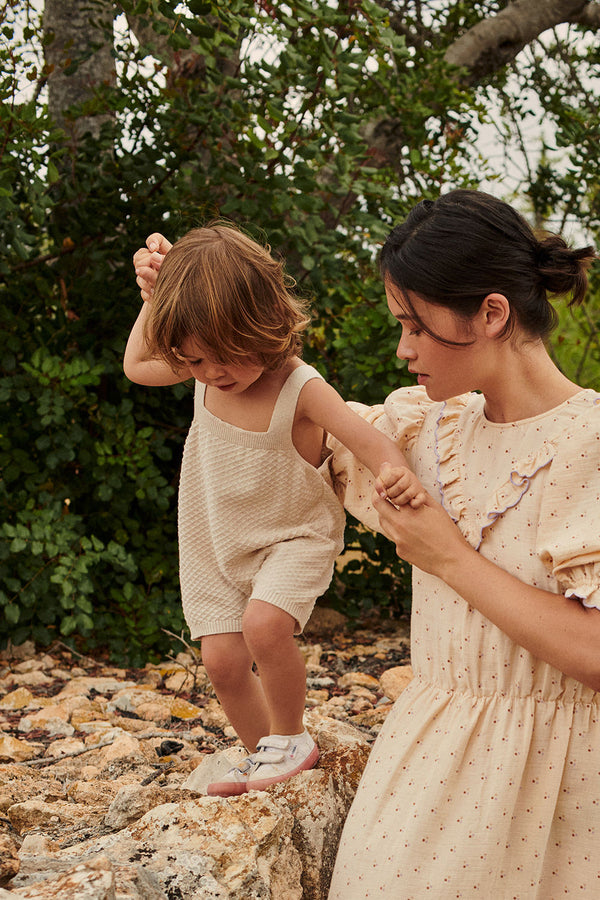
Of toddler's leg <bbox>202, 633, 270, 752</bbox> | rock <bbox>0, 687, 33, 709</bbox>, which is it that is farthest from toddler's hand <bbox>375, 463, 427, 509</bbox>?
rock <bbox>0, 687, 33, 709</bbox>

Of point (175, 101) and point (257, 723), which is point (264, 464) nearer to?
point (257, 723)

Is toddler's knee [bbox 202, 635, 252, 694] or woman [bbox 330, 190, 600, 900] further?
toddler's knee [bbox 202, 635, 252, 694]

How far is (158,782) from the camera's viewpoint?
2396 mm

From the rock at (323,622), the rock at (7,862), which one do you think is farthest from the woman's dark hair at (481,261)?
the rock at (323,622)

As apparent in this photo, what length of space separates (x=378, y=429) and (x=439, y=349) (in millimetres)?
315

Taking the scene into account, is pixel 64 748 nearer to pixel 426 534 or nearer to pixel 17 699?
pixel 17 699

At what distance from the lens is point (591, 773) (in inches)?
64.0

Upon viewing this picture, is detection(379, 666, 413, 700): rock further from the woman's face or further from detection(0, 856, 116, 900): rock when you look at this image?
detection(0, 856, 116, 900): rock

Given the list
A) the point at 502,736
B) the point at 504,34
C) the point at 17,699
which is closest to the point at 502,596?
the point at 502,736

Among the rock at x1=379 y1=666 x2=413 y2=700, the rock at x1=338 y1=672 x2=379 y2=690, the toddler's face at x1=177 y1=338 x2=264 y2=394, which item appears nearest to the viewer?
the toddler's face at x1=177 y1=338 x2=264 y2=394

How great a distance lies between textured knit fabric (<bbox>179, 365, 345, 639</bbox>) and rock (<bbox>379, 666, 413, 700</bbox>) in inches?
52.0

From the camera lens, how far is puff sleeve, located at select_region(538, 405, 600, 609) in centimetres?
154

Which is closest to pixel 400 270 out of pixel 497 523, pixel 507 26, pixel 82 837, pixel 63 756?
pixel 497 523

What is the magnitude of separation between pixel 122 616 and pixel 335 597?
98 centimetres
